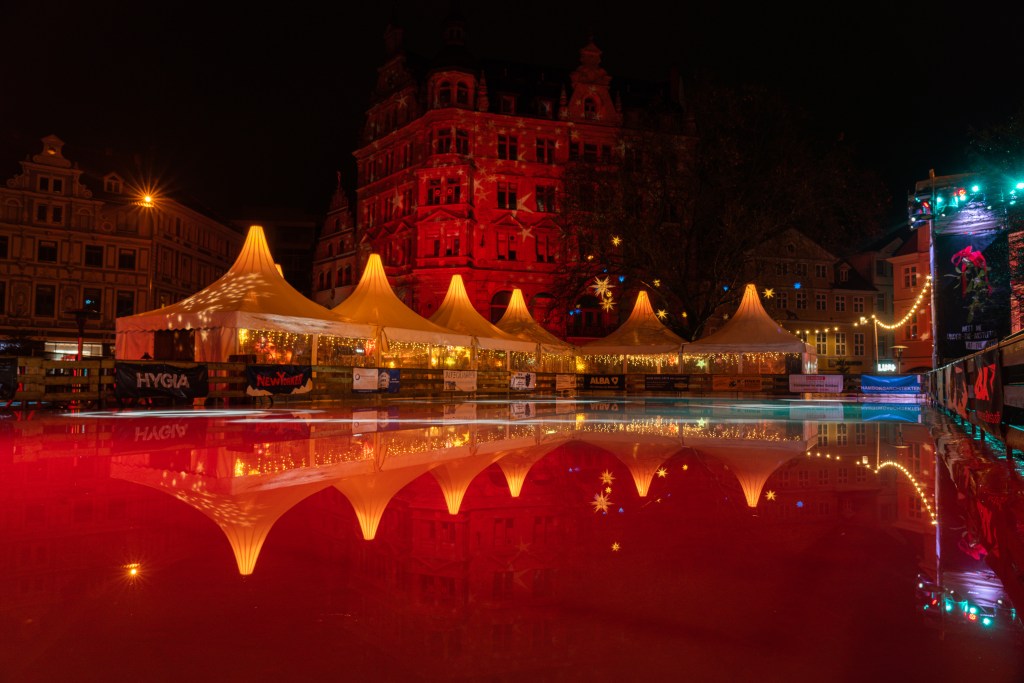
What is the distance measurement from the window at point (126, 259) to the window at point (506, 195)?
2576cm

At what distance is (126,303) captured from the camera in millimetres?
51062

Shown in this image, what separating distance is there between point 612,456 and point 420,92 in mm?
48877

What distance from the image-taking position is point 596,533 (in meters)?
4.40

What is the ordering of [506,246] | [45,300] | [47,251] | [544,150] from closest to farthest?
[45,300], [47,251], [506,246], [544,150]

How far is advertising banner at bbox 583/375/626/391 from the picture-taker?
4141 centimetres

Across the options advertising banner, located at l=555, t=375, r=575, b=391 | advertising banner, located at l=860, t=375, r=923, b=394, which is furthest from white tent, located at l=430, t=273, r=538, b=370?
advertising banner, located at l=860, t=375, r=923, b=394

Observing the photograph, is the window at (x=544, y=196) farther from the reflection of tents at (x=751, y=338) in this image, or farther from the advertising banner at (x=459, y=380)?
the advertising banner at (x=459, y=380)

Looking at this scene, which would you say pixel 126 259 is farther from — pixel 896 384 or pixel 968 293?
pixel 968 293

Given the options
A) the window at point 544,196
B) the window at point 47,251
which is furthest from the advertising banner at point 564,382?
the window at point 47,251

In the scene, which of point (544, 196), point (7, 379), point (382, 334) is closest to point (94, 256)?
point (544, 196)

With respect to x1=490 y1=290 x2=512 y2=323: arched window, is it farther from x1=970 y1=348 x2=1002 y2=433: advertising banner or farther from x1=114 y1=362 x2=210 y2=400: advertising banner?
x1=970 y1=348 x2=1002 y2=433: advertising banner

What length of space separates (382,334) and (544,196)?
27.2 meters

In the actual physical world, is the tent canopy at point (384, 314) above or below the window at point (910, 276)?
below

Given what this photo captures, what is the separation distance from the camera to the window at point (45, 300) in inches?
1875
